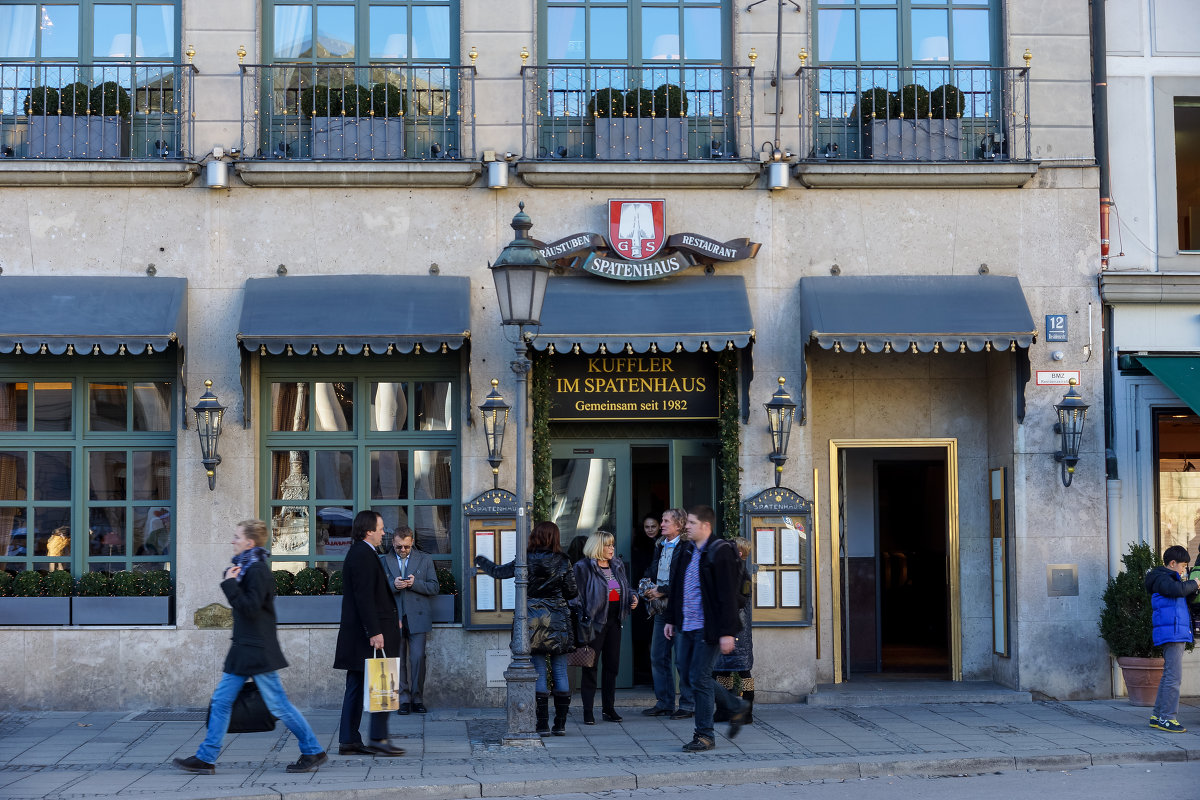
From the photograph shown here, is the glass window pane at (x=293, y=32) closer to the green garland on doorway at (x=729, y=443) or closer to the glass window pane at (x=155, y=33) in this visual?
the glass window pane at (x=155, y=33)

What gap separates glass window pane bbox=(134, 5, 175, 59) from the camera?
1353cm

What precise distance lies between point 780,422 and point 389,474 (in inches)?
154

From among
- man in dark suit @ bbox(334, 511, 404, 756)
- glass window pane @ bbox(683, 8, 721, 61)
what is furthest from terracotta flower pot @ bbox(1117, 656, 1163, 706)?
glass window pane @ bbox(683, 8, 721, 61)

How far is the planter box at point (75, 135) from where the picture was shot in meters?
13.2

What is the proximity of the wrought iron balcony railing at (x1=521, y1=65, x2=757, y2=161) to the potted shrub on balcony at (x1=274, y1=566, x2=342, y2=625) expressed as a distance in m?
4.69

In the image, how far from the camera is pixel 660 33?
13.8m

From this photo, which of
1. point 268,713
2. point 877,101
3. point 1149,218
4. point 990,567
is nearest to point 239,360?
point 268,713

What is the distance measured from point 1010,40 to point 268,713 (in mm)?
9658

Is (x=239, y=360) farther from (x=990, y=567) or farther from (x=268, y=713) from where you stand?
(x=990, y=567)

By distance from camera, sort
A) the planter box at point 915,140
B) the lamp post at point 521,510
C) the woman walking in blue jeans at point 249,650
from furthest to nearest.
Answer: the planter box at point 915,140, the lamp post at point 521,510, the woman walking in blue jeans at point 249,650

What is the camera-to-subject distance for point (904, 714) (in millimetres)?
12398

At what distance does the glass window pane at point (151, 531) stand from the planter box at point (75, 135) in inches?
138

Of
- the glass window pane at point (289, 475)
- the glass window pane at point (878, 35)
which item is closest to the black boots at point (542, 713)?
the glass window pane at point (289, 475)

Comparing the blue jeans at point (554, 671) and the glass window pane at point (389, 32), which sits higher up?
the glass window pane at point (389, 32)
